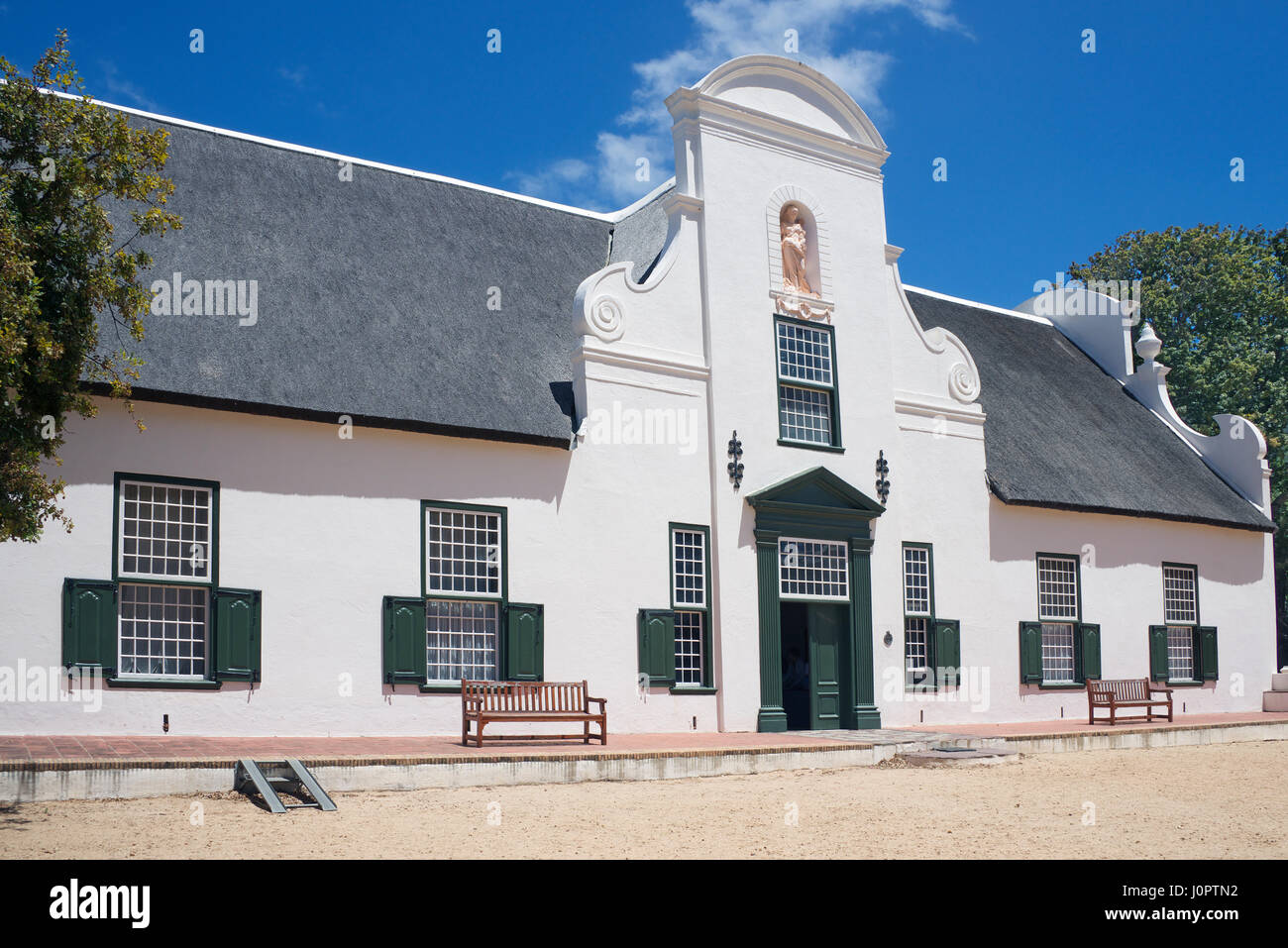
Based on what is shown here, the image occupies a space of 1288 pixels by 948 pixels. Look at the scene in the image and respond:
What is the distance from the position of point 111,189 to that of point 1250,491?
2454 centimetres

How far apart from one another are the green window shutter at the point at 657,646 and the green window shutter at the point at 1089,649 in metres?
9.13

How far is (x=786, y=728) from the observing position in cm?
1977

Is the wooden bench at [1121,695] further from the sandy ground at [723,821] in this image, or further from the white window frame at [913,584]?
the sandy ground at [723,821]

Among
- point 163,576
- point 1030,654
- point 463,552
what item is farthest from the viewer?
point 1030,654

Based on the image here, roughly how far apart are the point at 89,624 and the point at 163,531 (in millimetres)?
1387

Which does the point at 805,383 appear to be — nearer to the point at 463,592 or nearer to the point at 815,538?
the point at 815,538

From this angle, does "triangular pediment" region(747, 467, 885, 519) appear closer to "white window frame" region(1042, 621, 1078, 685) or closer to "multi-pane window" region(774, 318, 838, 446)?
"multi-pane window" region(774, 318, 838, 446)

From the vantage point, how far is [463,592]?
1680 cm

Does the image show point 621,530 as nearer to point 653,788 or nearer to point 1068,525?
point 653,788

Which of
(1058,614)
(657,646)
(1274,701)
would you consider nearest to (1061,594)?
(1058,614)

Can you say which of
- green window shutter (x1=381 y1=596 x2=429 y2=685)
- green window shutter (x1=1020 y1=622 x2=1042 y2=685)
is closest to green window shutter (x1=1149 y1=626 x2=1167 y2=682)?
green window shutter (x1=1020 y1=622 x2=1042 y2=685)

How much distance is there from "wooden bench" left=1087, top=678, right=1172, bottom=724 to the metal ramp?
13.6 metres
